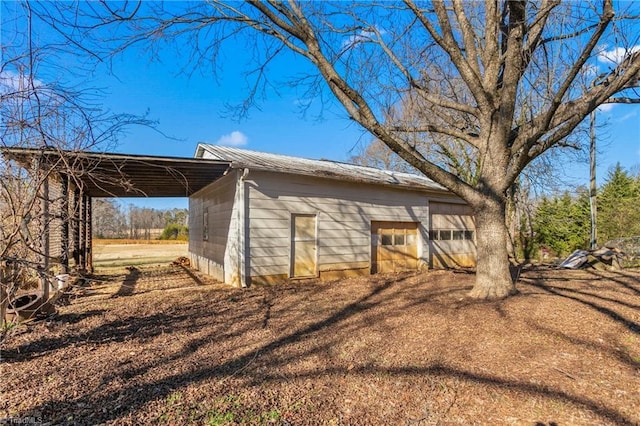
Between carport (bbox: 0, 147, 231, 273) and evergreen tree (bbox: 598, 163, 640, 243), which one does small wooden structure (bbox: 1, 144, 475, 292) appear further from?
evergreen tree (bbox: 598, 163, 640, 243)

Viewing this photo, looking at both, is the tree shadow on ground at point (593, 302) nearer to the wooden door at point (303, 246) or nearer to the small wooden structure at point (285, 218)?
the small wooden structure at point (285, 218)

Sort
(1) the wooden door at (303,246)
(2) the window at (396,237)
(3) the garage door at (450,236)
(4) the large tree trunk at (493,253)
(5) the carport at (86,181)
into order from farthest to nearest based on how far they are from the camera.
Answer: (3) the garage door at (450,236)
(2) the window at (396,237)
(1) the wooden door at (303,246)
(4) the large tree trunk at (493,253)
(5) the carport at (86,181)

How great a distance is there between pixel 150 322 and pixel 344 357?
3169 millimetres

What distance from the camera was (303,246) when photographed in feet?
29.1

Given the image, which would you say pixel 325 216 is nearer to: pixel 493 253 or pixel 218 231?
pixel 218 231

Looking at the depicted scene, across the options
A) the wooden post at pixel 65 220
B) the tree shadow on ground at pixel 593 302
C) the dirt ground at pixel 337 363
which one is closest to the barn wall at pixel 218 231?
the dirt ground at pixel 337 363

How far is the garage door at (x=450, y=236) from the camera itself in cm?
1203

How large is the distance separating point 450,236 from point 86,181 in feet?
38.2

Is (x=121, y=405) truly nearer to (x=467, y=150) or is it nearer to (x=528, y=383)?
(x=528, y=383)

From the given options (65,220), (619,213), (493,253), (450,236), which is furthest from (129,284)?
(619,213)

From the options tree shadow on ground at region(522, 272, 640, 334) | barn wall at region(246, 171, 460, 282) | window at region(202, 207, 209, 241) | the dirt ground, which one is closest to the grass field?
window at region(202, 207, 209, 241)

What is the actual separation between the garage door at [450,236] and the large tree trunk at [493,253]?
245 inches

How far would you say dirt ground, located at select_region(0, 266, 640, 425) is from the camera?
8.57ft

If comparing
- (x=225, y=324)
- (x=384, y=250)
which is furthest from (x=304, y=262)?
(x=225, y=324)
